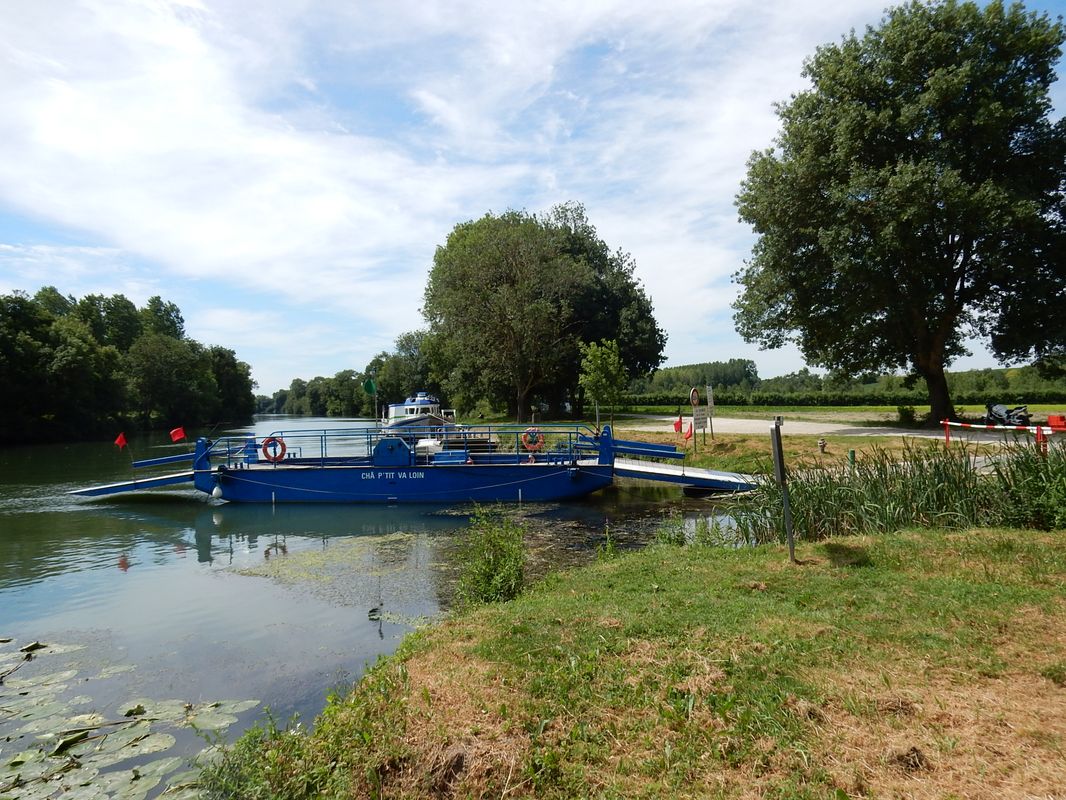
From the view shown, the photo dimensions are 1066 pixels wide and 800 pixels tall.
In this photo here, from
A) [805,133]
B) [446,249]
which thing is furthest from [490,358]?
[805,133]

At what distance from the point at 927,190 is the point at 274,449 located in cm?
2371

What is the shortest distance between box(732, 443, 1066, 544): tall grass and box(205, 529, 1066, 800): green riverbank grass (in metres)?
1.86

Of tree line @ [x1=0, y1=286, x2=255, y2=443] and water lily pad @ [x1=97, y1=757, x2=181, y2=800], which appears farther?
tree line @ [x1=0, y1=286, x2=255, y2=443]

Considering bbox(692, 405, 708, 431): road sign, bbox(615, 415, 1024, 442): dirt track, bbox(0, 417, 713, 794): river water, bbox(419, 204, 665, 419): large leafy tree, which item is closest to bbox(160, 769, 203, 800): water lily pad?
bbox(0, 417, 713, 794): river water

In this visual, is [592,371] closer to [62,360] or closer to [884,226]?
[884,226]

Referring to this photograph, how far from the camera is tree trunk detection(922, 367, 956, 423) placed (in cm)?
2606

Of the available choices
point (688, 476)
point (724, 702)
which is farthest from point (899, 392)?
point (724, 702)

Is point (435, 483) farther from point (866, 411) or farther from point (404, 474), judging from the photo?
point (866, 411)

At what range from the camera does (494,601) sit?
8602 millimetres

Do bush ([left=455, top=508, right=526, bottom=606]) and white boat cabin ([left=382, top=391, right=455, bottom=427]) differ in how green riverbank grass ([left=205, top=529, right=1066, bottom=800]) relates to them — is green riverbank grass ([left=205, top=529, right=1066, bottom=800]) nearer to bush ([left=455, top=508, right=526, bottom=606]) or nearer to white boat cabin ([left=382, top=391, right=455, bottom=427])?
bush ([left=455, top=508, right=526, bottom=606])

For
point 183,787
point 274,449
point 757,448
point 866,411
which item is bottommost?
point 183,787

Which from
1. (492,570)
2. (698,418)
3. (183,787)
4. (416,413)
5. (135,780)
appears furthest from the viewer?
(416,413)

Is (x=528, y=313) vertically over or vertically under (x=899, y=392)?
over

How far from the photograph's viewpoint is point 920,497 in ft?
31.2
